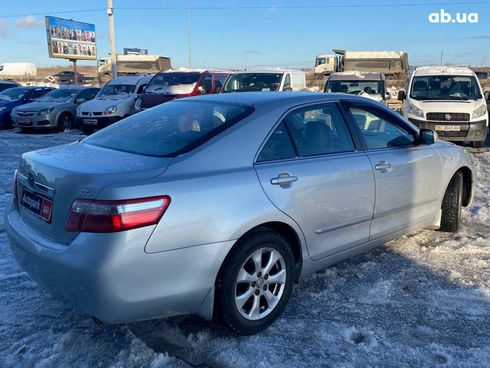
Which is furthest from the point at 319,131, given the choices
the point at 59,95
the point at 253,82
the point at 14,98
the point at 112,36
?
the point at 112,36

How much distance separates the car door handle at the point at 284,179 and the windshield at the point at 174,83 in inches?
461

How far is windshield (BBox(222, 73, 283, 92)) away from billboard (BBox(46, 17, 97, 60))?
20.6 meters

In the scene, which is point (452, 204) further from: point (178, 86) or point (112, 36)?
point (112, 36)

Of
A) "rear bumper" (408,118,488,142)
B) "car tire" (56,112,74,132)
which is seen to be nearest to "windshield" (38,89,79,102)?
"car tire" (56,112,74,132)

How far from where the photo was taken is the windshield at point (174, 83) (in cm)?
1445

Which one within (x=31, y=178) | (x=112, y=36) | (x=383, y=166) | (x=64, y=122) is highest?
(x=112, y=36)

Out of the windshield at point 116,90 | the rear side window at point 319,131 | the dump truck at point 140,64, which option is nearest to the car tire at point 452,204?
the rear side window at point 319,131

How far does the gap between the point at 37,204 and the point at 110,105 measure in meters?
12.5

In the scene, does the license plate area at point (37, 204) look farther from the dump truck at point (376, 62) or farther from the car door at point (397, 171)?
the dump truck at point (376, 62)

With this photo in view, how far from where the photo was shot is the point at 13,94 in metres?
17.7

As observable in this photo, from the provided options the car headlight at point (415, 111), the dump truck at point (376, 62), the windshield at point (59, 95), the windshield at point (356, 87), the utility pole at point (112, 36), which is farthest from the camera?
the dump truck at point (376, 62)

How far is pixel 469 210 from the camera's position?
601 cm

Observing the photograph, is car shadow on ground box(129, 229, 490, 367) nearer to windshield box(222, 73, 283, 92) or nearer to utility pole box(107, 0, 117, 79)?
windshield box(222, 73, 283, 92)

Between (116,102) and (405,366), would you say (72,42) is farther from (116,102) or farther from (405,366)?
(405,366)
